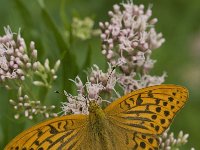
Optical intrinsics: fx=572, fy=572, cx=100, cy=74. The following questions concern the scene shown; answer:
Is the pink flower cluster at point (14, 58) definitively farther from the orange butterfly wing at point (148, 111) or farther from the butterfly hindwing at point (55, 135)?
the orange butterfly wing at point (148, 111)

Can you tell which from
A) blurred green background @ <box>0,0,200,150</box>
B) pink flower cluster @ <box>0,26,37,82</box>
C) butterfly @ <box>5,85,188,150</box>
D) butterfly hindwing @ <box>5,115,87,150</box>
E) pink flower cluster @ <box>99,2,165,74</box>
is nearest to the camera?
butterfly hindwing @ <box>5,115,87,150</box>

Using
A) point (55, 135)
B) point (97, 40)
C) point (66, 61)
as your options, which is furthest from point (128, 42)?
point (97, 40)

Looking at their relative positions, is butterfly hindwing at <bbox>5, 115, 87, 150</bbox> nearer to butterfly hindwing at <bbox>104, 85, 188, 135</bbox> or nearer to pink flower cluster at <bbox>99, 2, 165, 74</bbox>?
butterfly hindwing at <bbox>104, 85, 188, 135</bbox>

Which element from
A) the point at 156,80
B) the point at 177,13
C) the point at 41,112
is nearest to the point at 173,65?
the point at 177,13

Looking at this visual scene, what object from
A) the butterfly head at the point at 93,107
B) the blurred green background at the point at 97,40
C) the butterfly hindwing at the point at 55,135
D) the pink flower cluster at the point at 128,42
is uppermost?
the blurred green background at the point at 97,40

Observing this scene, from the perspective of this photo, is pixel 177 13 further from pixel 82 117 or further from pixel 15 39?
pixel 82 117

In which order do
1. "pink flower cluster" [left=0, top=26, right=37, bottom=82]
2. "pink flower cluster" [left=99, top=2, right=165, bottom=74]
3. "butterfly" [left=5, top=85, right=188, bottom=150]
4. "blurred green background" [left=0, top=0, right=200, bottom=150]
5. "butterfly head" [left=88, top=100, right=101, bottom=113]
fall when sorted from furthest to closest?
1. "blurred green background" [left=0, top=0, right=200, bottom=150]
2. "pink flower cluster" [left=99, top=2, right=165, bottom=74]
3. "pink flower cluster" [left=0, top=26, right=37, bottom=82]
4. "butterfly head" [left=88, top=100, right=101, bottom=113]
5. "butterfly" [left=5, top=85, right=188, bottom=150]

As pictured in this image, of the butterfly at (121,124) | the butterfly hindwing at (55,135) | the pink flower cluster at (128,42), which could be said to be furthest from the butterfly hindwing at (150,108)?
the pink flower cluster at (128,42)

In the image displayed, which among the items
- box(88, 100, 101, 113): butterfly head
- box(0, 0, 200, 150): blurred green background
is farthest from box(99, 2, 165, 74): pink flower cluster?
box(88, 100, 101, 113): butterfly head

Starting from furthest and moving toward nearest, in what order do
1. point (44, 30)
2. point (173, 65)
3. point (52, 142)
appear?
point (173, 65), point (44, 30), point (52, 142)
